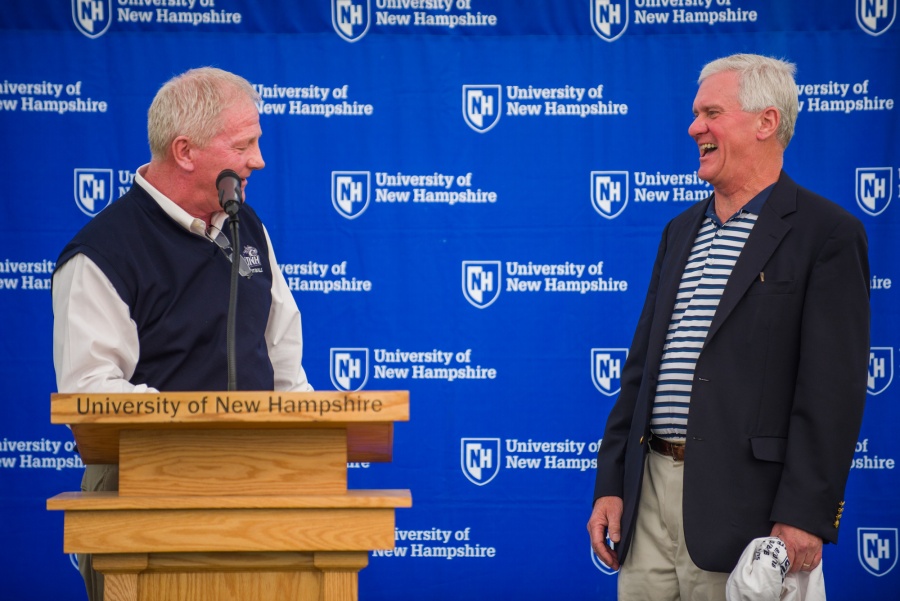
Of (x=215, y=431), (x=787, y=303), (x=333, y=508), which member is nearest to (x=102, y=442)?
(x=215, y=431)

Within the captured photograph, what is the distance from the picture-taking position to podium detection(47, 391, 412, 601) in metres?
1.69

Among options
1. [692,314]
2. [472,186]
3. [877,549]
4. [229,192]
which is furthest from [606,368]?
[229,192]

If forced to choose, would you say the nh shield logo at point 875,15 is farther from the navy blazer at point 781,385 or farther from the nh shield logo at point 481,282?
the navy blazer at point 781,385

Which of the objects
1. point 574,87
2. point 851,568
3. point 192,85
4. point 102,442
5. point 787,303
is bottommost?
point 851,568

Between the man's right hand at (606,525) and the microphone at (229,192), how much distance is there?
1.14m

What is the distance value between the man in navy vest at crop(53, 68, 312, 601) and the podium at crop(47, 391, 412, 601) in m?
0.32

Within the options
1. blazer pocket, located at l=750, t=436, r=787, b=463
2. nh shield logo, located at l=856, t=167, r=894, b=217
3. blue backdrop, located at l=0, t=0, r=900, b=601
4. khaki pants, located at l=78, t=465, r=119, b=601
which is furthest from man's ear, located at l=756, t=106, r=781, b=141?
nh shield logo, located at l=856, t=167, r=894, b=217

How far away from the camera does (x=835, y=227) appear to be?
7.24 ft

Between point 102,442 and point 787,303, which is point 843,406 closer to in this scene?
point 787,303

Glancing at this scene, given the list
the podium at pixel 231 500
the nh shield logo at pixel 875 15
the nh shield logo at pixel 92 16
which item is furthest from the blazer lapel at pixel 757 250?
the nh shield logo at pixel 92 16

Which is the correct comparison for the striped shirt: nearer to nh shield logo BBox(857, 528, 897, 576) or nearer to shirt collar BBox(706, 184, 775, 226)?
shirt collar BBox(706, 184, 775, 226)

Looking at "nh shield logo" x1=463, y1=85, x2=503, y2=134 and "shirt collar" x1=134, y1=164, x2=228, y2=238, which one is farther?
"nh shield logo" x1=463, y1=85, x2=503, y2=134

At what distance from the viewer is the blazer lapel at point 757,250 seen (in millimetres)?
2260

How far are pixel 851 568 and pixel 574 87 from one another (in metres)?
2.32
